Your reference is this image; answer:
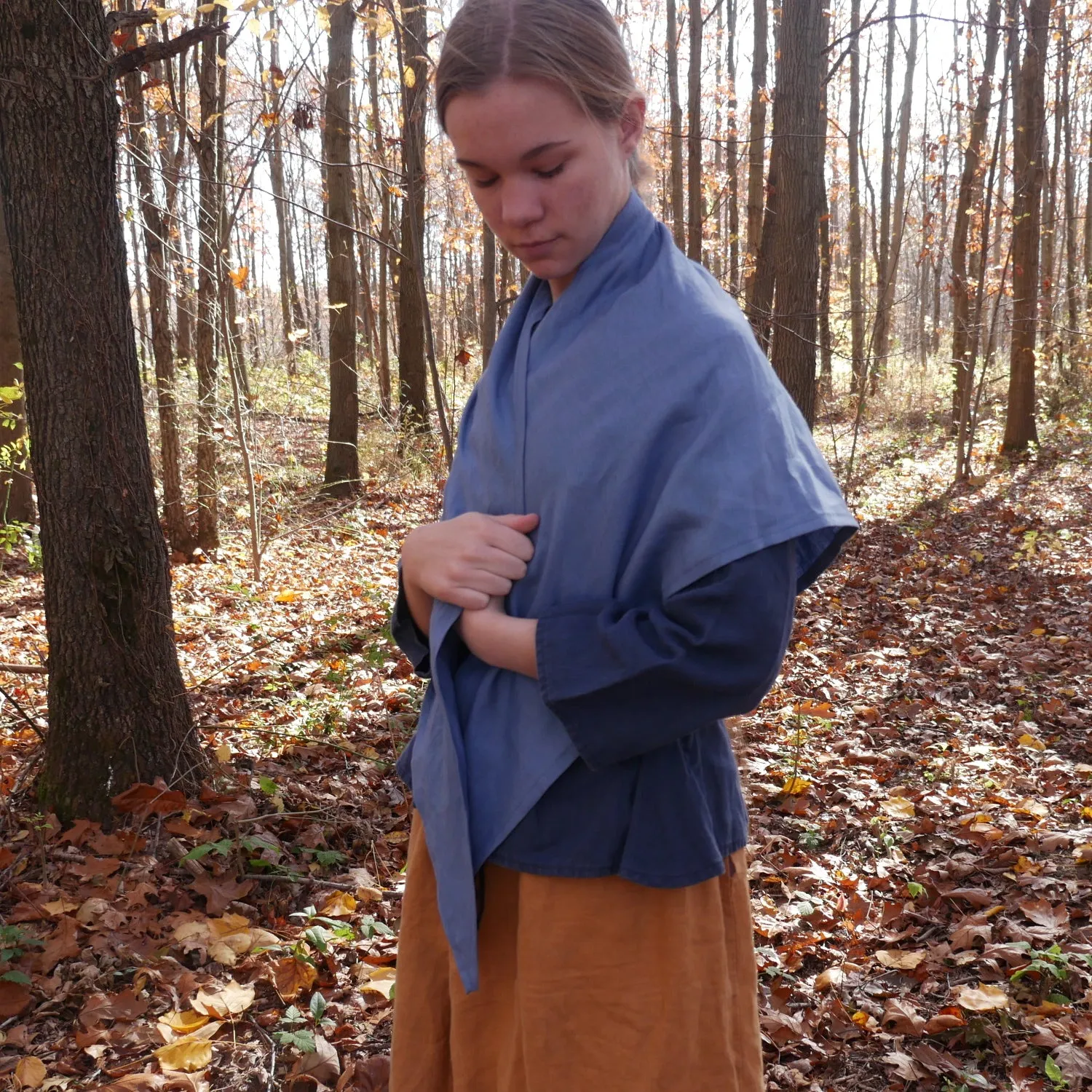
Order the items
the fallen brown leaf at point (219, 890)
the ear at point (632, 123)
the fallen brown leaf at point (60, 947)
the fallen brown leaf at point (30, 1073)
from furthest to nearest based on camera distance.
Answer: the fallen brown leaf at point (219, 890) < the fallen brown leaf at point (60, 947) < the fallen brown leaf at point (30, 1073) < the ear at point (632, 123)

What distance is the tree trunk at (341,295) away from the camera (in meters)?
9.62

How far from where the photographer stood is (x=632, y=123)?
121 centimetres

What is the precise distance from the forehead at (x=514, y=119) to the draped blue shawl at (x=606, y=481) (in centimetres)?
15

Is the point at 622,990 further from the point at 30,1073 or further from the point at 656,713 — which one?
the point at 30,1073

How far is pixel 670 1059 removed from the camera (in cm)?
113

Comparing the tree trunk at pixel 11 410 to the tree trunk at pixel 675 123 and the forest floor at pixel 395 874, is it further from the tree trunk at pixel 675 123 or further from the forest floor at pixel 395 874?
the tree trunk at pixel 675 123

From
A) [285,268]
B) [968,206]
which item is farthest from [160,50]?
[285,268]

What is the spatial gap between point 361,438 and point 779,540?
1062 centimetres

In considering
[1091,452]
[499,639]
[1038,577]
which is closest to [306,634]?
[499,639]

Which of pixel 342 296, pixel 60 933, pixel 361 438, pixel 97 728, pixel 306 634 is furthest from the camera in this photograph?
pixel 361 438

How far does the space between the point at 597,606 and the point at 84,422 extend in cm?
248

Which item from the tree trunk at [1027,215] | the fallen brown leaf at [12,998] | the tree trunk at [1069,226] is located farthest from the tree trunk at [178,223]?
the tree trunk at [1069,226]

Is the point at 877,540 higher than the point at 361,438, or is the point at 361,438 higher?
the point at 361,438

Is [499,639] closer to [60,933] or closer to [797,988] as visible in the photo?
[797,988]
